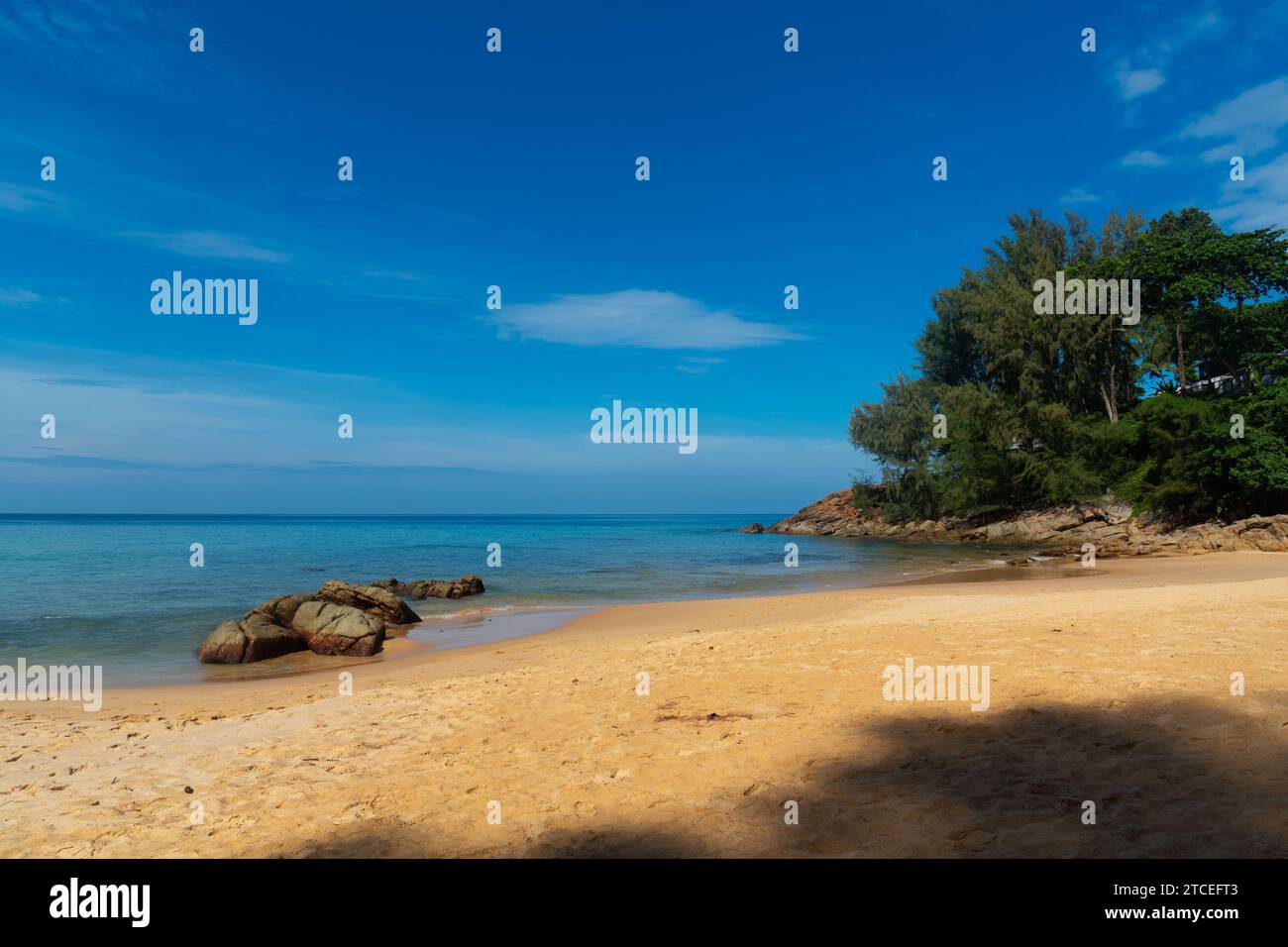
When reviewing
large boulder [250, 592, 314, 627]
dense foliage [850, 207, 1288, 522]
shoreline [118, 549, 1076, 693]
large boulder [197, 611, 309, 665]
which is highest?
dense foliage [850, 207, 1288, 522]

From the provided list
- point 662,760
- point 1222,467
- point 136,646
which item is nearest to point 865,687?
point 662,760

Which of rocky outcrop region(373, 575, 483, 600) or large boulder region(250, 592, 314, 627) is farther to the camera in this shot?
rocky outcrop region(373, 575, 483, 600)

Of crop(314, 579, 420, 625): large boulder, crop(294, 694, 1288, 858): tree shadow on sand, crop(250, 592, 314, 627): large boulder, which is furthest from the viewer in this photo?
crop(314, 579, 420, 625): large boulder

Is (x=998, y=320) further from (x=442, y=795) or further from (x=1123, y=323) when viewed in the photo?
(x=442, y=795)

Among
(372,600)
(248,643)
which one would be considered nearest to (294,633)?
(248,643)

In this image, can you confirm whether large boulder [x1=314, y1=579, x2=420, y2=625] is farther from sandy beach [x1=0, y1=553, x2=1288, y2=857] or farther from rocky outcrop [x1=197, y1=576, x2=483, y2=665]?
sandy beach [x1=0, y1=553, x2=1288, y2=857]

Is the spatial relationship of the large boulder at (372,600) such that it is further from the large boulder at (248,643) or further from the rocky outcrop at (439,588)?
the rocky outcrop at (439,588)

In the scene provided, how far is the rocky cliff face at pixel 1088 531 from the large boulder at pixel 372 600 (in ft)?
103

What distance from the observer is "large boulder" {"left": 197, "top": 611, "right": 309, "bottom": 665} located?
1427 centimetres

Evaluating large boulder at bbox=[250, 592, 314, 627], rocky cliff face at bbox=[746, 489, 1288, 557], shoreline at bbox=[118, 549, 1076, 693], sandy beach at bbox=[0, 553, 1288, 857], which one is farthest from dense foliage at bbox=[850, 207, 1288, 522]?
large boulder at bbox=[250, 592, 314, 627]

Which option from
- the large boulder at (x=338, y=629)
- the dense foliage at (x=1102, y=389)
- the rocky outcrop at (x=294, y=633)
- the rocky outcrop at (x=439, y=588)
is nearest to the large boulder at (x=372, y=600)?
the rocky outcrop at (x=294, y=633)

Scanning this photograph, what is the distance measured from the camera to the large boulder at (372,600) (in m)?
19.0

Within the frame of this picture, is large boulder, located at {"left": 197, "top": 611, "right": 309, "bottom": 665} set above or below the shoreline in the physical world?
above

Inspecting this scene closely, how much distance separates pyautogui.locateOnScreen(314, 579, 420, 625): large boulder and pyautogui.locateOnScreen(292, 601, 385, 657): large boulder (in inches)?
105
